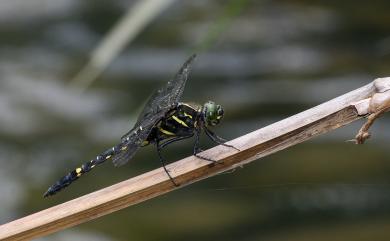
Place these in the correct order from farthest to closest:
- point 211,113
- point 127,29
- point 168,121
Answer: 1. point 168,121
2. point 211,113
3. point 127,29

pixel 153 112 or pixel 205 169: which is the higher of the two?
pixel 153 112

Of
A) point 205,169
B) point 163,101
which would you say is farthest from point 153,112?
point 205,169

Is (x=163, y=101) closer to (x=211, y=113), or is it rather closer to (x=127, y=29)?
(x=211, y=113)

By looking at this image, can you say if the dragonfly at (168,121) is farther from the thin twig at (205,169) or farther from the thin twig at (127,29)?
the thin twig at (205,169)

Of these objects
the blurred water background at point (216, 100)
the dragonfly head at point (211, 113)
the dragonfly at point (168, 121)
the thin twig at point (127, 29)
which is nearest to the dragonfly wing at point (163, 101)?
the dragonfly at point (168, 121)

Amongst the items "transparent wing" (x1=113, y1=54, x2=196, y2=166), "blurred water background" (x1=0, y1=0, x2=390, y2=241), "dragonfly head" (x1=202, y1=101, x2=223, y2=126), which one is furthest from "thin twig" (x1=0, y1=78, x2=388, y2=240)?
"blurred water background" (x1=0, y1=0, x2=390, y2=241)

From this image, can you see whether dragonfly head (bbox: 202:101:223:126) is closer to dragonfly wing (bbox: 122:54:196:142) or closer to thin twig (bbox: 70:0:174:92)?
dragonfly wing (bbox: 122:54:196:142)
